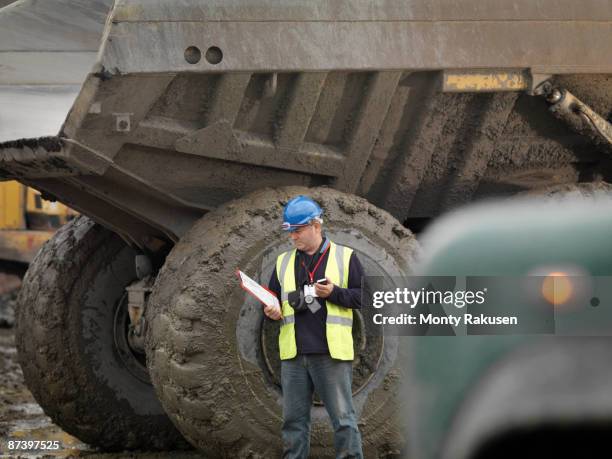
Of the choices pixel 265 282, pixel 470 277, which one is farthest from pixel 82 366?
→ pixel 470 277

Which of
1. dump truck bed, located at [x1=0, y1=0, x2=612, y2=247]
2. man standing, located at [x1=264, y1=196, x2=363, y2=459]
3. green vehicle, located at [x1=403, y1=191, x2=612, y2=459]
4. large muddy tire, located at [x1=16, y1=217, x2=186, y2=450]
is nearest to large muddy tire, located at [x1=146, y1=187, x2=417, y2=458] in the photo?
dump truck bed, located at [x1=0, y1=0, x2=612, y2=247]

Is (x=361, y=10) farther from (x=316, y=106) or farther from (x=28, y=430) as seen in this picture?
(x=28, y=430)

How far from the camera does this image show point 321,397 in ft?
19.2

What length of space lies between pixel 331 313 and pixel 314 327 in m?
0.10

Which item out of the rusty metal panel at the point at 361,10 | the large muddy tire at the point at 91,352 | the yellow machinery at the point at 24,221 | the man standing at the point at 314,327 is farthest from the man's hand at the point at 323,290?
the yellow machinery at the point at 24,221

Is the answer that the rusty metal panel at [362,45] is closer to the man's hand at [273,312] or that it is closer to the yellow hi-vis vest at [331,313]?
the yellow hi-vis vest at [331,313]

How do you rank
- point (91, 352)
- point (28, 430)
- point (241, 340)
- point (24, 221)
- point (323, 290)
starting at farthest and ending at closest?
point (24, 221) → point (28, 430) → point (91, 352) → point (241, 340) → point (323, 290)

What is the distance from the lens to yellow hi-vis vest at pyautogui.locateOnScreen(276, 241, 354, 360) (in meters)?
5.80

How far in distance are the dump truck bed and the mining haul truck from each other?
0.4 inches

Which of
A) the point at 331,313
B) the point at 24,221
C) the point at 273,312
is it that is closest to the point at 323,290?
the point at 331,313

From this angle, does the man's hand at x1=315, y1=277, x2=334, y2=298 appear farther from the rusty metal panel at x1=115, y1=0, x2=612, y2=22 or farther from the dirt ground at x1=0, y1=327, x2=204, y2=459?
the dirt ground at x1=0, y1=327, x2=204, y2=459

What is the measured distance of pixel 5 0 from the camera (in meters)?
8.13

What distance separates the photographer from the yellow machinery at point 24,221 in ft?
48.2

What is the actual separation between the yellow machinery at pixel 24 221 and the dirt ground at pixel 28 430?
318cm
